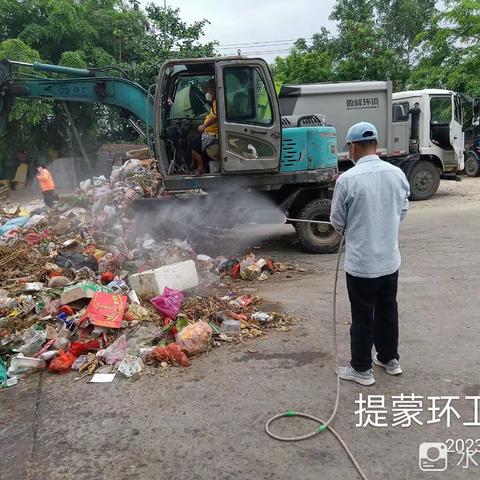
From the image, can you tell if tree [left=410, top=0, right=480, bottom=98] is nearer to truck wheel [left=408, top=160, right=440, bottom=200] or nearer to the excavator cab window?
truck wheel [left=408, top=160, right=440, bottom=200]

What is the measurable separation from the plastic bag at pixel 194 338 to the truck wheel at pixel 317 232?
3.52 m

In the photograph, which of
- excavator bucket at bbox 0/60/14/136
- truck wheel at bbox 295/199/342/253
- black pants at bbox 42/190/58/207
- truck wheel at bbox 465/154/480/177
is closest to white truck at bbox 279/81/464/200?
truck wheel at bbox 465/154/480/177

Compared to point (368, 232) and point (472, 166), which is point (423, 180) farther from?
point (368, 232)

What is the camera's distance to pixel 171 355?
392 cm

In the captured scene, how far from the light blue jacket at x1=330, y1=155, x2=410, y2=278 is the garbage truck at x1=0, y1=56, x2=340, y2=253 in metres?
3.49

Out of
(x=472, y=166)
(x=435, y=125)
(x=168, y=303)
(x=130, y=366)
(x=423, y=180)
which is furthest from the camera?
(x=472, y=166)

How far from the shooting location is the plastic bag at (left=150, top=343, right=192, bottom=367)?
12.8ft

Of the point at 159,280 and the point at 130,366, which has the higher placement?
the point at 159,280

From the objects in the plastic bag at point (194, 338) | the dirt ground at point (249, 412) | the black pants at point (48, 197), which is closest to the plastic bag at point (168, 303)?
the plastic bag at point (194, 338)

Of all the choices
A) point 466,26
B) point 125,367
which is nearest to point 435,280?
point 125,367

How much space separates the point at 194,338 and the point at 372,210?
180cm

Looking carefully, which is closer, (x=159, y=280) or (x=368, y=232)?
(x=368, y=232)

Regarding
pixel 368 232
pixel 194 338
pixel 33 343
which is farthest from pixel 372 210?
pixel 33 343

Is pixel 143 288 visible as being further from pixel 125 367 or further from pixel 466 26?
pixel 466 26
